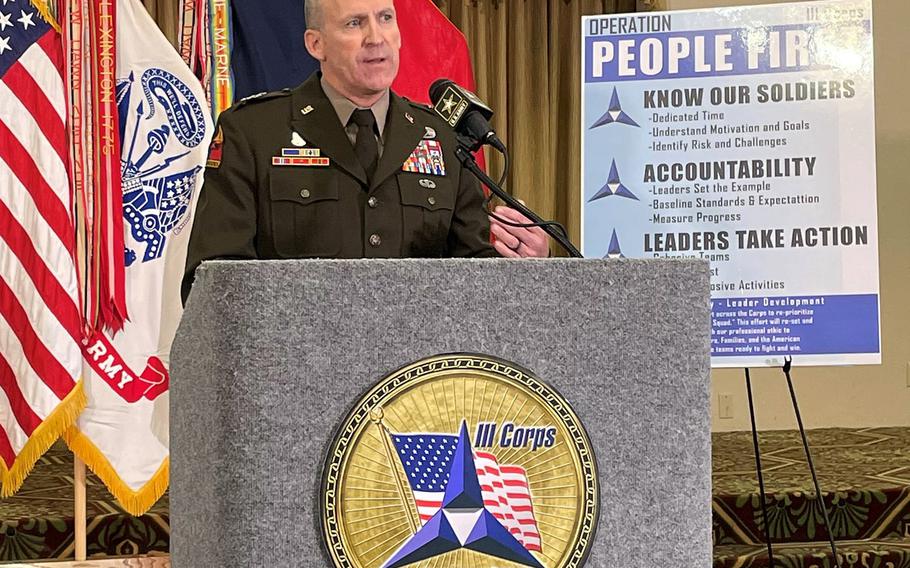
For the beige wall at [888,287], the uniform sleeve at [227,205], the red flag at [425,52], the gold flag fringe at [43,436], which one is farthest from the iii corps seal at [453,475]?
the beige wall at [888,287]

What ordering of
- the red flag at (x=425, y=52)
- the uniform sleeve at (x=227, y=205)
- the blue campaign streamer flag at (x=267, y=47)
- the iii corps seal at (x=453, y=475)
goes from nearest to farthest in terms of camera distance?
1. the iii corps seal at (x=453, y=475)
2. the uniform sleeve at (x=227, y=205)
3. the blue campaign streamer flag at (x=267, y=47)
4. the red flag at (x=425, y=52)

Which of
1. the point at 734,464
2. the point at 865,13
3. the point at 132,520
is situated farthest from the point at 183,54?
the point at 734,464

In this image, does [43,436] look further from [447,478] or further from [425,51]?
[447,478]

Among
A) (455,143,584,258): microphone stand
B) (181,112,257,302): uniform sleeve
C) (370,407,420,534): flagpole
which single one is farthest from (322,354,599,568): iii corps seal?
(181,112,257,302): uniform sleeve

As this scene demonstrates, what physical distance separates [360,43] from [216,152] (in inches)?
11.6

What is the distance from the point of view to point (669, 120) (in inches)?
95.7

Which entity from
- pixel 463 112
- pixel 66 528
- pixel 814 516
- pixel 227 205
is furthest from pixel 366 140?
pixel 814 516

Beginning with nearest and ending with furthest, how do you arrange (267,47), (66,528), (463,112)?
(463,112)
(66,528)
(267,47)

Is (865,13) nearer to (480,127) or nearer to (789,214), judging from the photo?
(789,214)

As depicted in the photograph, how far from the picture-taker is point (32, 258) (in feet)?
9.56

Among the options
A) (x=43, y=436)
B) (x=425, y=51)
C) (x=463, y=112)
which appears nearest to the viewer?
(x=463, y=112)

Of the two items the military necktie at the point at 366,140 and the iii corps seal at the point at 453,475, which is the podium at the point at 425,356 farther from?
the military necktie at the point at 366,140

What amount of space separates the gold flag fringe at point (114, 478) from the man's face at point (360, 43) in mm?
1553

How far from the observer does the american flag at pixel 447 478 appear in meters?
0.85
